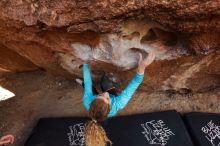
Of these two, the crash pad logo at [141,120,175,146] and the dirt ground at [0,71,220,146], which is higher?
the dirt ground at [0,71,220,146]

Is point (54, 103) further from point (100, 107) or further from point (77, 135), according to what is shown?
point (100, 107)

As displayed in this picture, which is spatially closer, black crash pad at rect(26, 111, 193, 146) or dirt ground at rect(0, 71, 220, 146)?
black crash pad at rect(26, 111, 193, 146)

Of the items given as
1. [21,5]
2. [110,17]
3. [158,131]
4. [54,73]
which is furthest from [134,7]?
[54,73]

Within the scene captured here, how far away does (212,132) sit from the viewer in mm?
2799

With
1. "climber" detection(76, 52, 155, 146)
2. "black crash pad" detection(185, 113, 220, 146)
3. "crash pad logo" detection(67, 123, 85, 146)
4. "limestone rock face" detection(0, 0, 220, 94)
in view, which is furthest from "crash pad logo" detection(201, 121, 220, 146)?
"crash pad logo" detection(67, 123, 85, 146)

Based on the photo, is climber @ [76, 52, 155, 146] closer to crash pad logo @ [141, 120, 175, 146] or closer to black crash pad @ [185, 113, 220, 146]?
crash pad logo @ [141, 120, 175, 146]

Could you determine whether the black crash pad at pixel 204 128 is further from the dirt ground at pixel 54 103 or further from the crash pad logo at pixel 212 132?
the dirt ground at pixel 54 103

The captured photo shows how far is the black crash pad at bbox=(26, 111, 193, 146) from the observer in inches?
109

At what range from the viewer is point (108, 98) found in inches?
89.4

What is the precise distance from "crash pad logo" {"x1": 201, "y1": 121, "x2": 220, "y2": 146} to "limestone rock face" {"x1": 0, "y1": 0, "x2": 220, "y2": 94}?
1.39 ft

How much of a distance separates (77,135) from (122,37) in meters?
0.99

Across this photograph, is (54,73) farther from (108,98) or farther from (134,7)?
(134,7)

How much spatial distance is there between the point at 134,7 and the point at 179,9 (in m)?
0.30

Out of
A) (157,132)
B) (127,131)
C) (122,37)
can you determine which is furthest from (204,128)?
(122,37)
